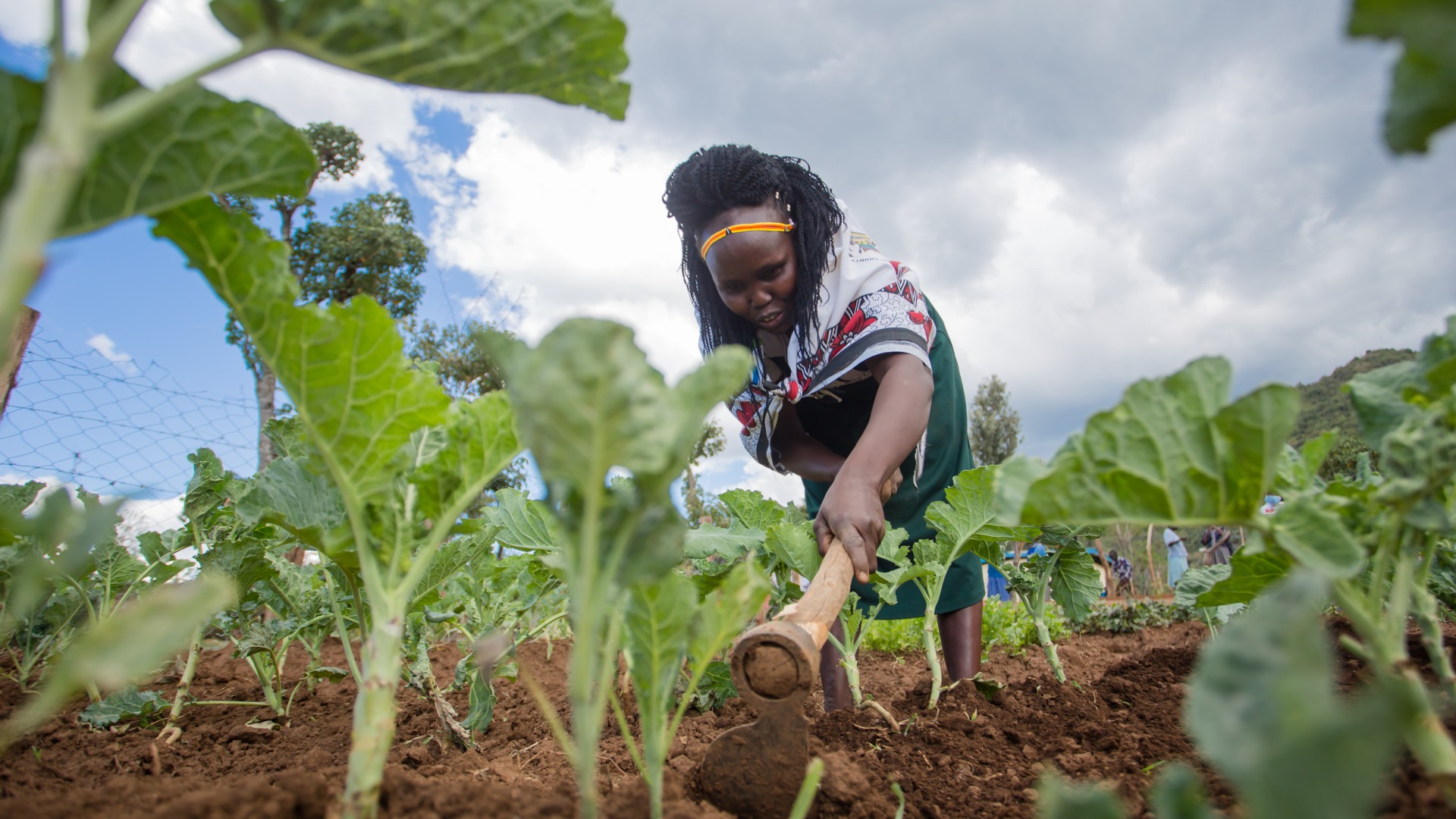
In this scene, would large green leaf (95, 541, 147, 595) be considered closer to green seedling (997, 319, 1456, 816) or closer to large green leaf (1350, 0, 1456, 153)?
green seedling (997, 319, 1456, 816)

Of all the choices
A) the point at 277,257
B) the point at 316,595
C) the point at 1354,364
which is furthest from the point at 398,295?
the point at 1354,364

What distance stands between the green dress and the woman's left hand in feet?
2.58

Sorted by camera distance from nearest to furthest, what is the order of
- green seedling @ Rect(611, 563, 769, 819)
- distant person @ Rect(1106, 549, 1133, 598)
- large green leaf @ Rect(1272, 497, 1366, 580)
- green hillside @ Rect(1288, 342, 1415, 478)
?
large green leaf @ Rect(1272, 497, 1366, 580) → green seedling @ Rect(611, 563, 769, 819) → distant person @ Rect(1106, 549, 1133, 598) → green hillside @ Rect(1288, 342, 1415, 478)

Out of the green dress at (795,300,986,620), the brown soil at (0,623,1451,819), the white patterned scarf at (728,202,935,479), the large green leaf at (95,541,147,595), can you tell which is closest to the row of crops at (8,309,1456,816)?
the brown soil at (0,623,1451,819)

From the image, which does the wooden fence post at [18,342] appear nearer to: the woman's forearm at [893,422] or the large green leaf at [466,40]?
the large green leaf at [466,40]

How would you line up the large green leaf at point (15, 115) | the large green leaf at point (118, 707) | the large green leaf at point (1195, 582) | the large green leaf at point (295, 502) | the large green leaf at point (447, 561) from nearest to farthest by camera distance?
the large green leaf at point (15, 115) → the large green leaf at point (295, 502) → the large green leaf at point (1195, 582) → the large green leaf at point (447, 561) → the large green leaf at point (118, 707)

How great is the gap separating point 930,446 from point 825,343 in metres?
0.68

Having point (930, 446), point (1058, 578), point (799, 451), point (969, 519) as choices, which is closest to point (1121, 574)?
point (930, 446)

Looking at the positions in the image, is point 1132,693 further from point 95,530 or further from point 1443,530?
point 95,530

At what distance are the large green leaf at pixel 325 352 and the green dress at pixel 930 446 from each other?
7.10 feet

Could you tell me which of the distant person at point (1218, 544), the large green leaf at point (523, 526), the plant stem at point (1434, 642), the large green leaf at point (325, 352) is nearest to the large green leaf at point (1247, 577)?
the plant stem at point (1434, 642)

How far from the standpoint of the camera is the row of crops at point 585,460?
1.69ft

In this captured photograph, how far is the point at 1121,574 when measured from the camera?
47.3 ft

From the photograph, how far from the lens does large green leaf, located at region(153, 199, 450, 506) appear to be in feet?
2.85
